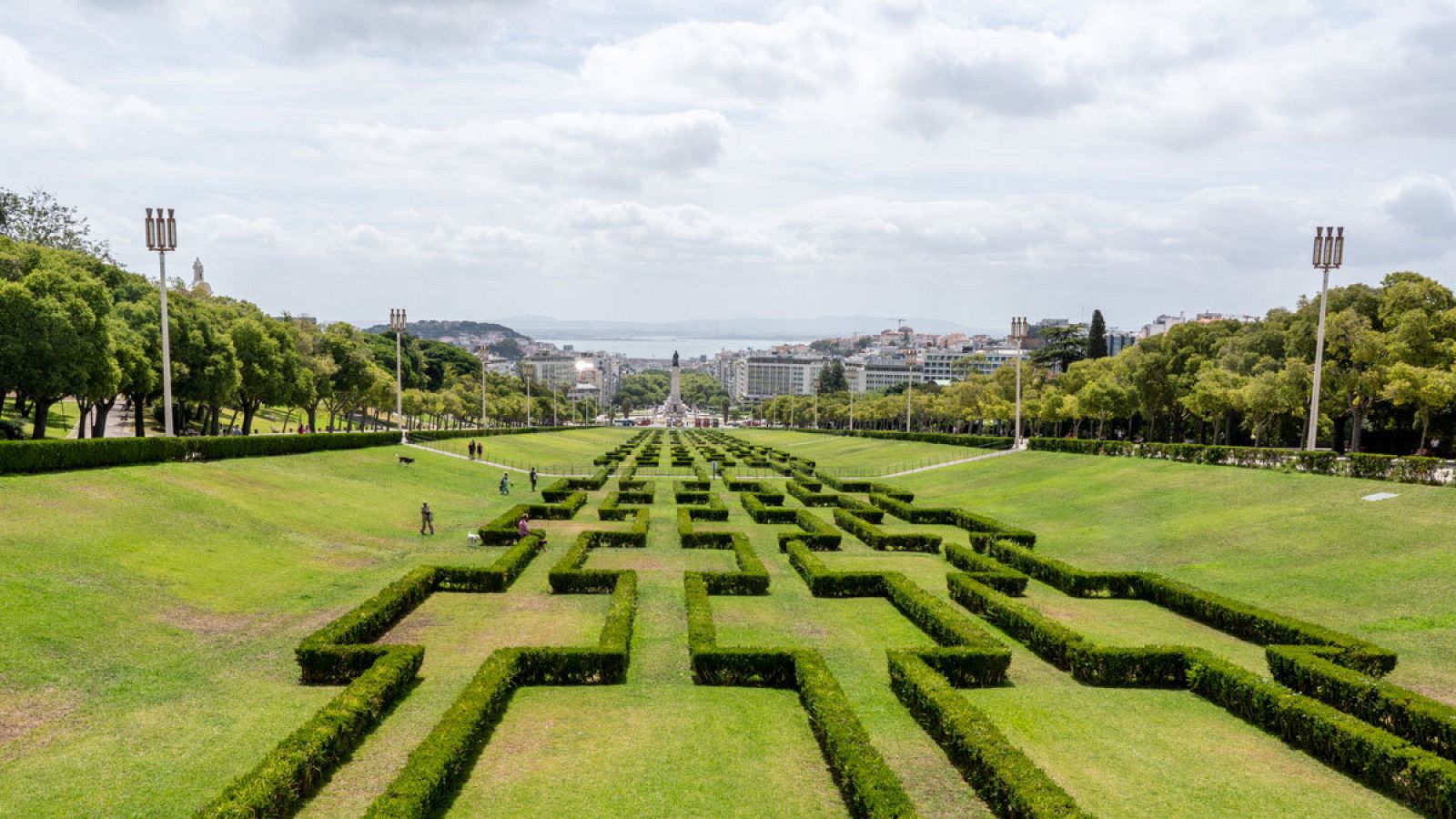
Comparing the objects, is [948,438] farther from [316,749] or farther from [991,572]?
[316,749]

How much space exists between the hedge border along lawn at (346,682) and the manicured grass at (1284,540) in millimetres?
19405

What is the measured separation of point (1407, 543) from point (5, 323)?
53231 millimetres

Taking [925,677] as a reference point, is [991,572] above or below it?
below

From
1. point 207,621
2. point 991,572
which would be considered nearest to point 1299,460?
point 991,572

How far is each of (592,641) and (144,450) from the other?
24471 millimetres

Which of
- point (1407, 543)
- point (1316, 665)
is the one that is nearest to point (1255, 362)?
point (1407, 543)

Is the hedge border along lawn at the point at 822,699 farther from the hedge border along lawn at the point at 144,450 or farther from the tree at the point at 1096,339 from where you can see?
the tree at the point at 1096,339

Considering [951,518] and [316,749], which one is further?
[951,518]

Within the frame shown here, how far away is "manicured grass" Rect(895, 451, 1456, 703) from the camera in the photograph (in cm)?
2016

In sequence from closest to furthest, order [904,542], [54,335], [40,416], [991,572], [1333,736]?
1. [1333,736]
2. [991,572]
3. [904,542]
4. [54,335]
5. [40,416]

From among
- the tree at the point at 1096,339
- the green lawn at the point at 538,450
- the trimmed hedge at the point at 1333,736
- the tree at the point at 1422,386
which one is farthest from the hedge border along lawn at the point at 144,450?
the tree at the point at 1096,339

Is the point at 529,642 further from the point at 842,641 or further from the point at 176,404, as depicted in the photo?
the point at 176,404

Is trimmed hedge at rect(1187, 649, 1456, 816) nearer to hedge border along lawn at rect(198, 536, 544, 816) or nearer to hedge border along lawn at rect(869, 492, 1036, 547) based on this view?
hedge border along lawn at rect(869, 492, 1036, 547)

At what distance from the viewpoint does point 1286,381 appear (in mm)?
46812
